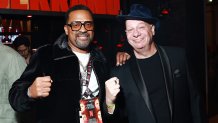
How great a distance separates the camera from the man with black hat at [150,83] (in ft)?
8.71

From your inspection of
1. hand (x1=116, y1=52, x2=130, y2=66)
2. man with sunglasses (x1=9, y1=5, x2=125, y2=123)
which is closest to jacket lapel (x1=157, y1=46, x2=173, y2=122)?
hand (x1=116, y1=52, x2=130, y2=66)

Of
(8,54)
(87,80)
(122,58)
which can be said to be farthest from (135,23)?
(8,54)

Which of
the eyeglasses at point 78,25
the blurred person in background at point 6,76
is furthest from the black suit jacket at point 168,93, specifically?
the blurred person in background at point 6,76

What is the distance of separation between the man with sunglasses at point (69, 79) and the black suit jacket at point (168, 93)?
0.18 metres

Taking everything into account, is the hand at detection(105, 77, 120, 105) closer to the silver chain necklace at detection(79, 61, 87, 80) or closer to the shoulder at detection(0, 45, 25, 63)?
the silver chain necklace at detection(79, 61, 87, 80)

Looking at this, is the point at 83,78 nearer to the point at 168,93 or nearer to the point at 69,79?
the point at 69,79

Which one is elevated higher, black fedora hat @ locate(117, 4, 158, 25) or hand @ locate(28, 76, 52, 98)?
black fedora hat @ locate(117, 4, 158, 25)

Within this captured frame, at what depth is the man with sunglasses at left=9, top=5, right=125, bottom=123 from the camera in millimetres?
2611

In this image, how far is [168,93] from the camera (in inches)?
106

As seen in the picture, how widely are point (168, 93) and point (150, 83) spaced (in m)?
0.16

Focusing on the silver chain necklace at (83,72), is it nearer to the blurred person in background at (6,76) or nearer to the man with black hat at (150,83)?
the man with black hat at (150,83)

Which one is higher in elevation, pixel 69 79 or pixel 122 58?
pixel 122 58

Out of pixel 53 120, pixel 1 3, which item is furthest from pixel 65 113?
pixel 1 3

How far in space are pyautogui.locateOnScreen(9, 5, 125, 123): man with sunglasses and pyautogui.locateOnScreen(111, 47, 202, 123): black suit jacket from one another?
0.18m
